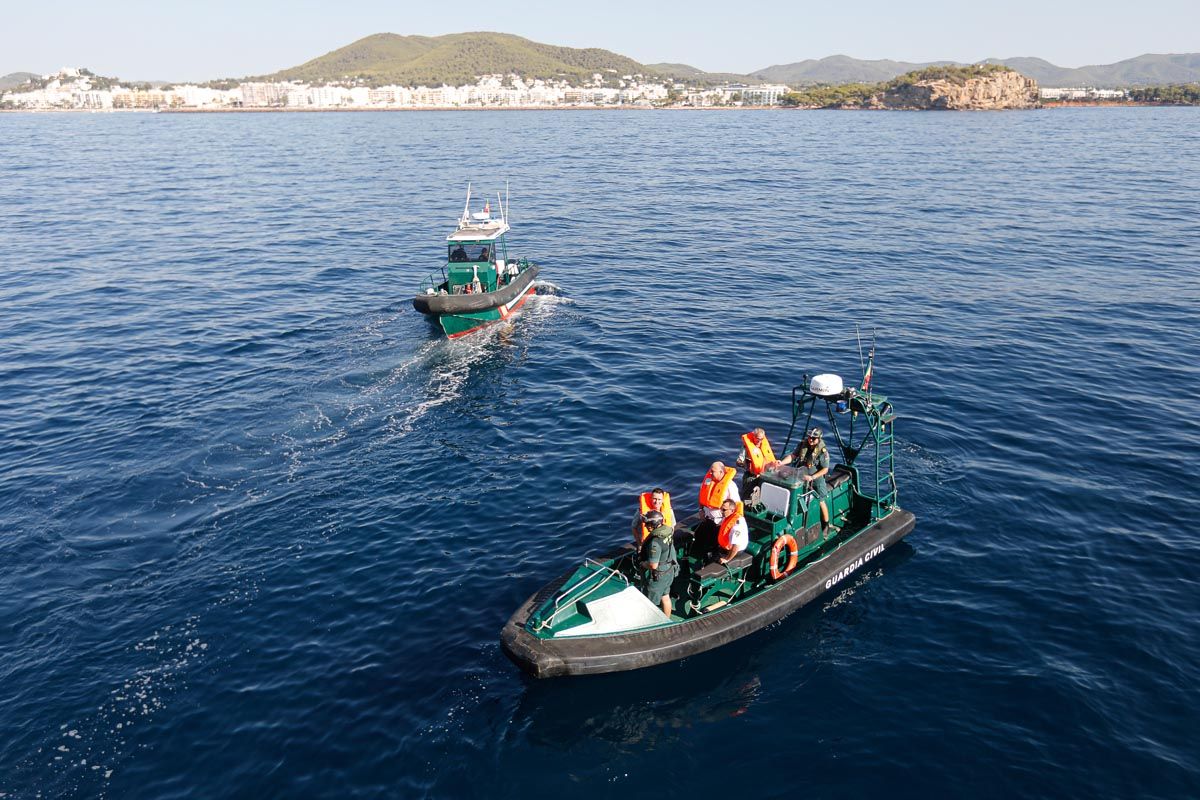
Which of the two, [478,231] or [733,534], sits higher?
[478,231]

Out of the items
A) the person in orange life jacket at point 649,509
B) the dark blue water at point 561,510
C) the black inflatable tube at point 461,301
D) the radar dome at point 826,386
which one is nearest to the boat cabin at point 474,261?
the black inflatable tube at point 461,301

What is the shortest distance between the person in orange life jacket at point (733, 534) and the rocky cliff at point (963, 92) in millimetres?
205189

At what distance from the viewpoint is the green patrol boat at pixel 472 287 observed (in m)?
33.1

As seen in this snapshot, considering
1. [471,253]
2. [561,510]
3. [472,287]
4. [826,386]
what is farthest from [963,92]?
[561,510]

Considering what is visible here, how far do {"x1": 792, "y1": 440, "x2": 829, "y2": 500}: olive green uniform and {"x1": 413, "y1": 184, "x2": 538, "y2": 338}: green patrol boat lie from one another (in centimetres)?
1976

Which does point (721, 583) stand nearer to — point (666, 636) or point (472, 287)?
point (666, 636)

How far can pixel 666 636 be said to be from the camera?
47.0 feet

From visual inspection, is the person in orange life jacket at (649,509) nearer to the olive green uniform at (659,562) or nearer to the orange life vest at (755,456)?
the olive green uniform at (659,562)

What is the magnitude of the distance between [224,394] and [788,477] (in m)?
21.2

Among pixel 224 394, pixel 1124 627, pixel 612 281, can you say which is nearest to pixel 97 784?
pixel 224 394

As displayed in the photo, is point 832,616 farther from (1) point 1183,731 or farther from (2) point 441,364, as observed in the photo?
(2) point 441,364

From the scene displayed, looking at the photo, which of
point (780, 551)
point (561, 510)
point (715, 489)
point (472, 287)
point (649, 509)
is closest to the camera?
point (649, 509)

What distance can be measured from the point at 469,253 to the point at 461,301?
4079 millimetres

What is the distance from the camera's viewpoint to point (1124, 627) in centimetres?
1555
